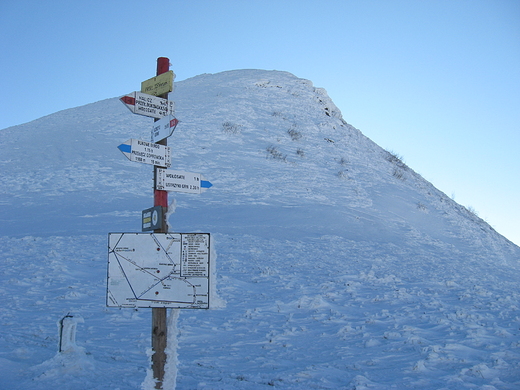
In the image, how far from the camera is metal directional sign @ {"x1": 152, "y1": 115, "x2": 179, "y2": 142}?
183 inches

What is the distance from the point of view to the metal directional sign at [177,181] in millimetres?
4703

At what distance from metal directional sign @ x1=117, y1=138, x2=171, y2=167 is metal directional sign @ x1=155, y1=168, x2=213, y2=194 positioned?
0.43ft

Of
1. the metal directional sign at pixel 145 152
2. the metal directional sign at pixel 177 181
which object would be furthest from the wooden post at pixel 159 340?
the metal directional sign at pixel 145 152

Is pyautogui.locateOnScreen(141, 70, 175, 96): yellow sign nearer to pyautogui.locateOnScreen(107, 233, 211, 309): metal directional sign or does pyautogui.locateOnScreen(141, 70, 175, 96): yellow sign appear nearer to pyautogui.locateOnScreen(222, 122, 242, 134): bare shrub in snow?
pyautogui.locateOnScreen(107, 233, 211, 309): metal directional sign

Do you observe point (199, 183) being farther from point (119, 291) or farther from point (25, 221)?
point (25, 221)

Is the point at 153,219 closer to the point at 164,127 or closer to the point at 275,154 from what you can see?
the point at 164,127

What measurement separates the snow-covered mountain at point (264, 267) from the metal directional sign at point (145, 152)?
224 centimetres

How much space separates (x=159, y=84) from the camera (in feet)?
16.6

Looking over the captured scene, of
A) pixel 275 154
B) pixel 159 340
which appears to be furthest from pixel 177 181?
pixel 275 154

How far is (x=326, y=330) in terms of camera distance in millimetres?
7812

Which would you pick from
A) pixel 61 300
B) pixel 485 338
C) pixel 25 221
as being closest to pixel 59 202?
pixel 25 221

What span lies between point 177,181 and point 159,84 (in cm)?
118

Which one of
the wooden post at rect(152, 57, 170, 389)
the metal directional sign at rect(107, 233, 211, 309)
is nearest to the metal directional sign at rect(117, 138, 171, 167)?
the wooden post at rect(152, 57, 170, 389)

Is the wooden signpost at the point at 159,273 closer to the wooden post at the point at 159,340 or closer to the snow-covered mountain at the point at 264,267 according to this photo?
the wooden post at the point at 159,340
